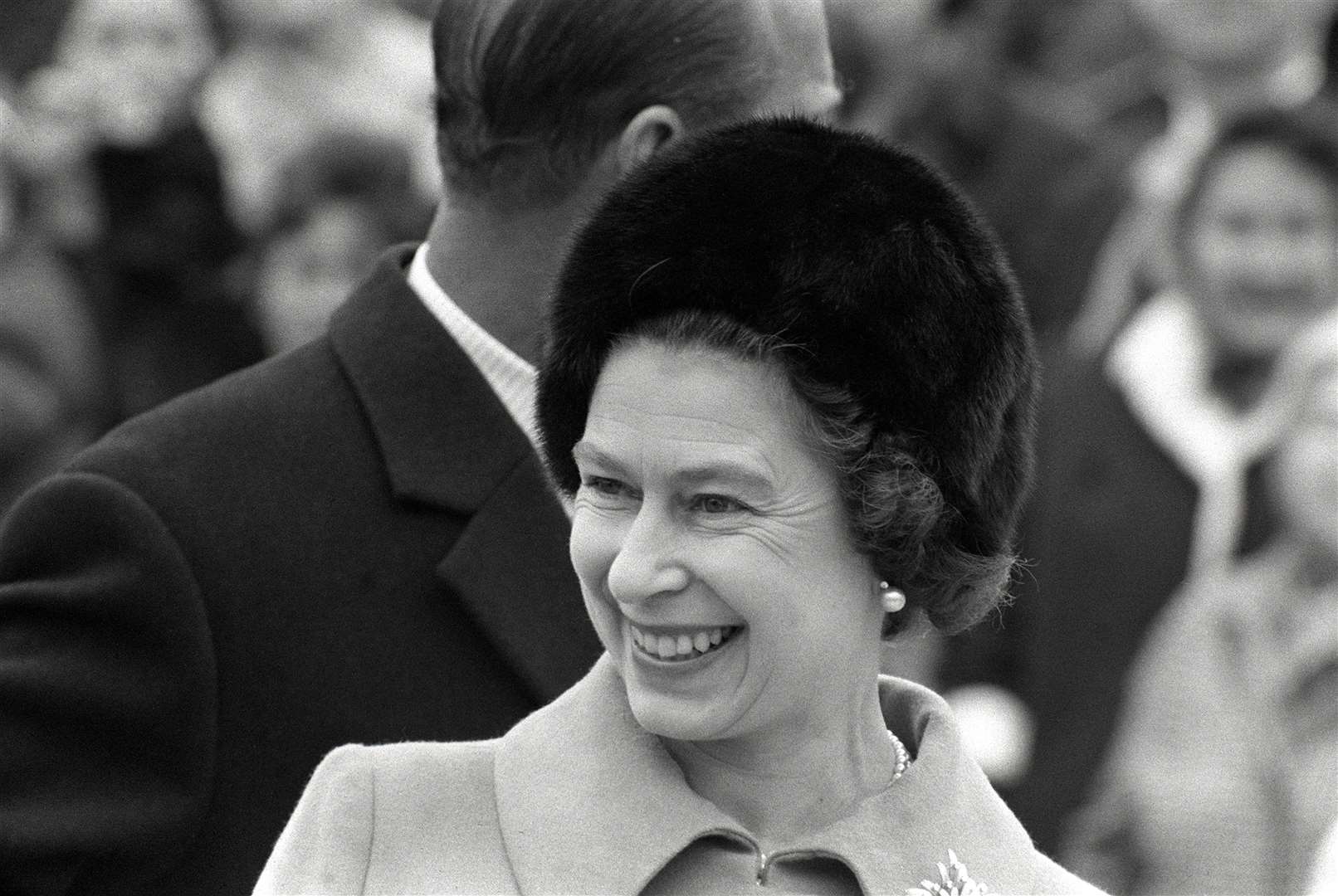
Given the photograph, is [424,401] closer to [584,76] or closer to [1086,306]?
[584,76]

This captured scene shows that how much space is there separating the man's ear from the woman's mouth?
0.95 meters

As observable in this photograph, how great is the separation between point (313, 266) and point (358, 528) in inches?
102

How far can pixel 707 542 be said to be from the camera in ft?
8.18

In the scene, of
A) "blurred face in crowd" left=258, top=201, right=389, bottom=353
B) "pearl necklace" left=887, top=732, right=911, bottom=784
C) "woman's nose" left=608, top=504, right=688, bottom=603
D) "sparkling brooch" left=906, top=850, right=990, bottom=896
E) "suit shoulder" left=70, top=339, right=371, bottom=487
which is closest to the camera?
"woman's nose" left=608, top=504, right=688, bottom=603

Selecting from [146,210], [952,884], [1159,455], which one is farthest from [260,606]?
[146,210]

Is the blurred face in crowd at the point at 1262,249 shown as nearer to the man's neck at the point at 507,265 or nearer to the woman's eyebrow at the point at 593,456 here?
the man's neck at the point at 507,265

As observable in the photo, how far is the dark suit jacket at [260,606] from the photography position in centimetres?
294

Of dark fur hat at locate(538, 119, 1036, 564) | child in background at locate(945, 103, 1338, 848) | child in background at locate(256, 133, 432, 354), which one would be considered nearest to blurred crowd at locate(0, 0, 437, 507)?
child in background at locate(256, 133, 432, 354)

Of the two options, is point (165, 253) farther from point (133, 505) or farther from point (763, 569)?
point (763, 569)

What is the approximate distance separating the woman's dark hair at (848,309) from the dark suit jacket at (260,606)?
561 millimetres

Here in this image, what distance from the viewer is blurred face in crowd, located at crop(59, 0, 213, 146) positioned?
21.8 ft

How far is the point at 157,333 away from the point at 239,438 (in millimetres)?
3178

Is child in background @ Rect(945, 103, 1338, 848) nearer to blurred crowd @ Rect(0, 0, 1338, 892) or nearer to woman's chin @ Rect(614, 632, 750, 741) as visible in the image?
blurred crowd @ Rect(0, 0, 1338, 892)

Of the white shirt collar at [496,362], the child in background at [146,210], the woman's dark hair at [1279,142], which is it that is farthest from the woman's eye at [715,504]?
the child in background at [146,210]
